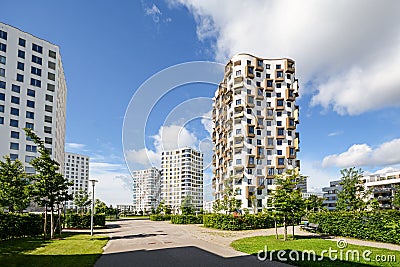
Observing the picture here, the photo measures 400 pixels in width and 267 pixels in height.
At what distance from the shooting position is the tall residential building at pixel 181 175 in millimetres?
126312

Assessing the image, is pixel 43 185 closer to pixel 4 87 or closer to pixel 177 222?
pixel 177 222

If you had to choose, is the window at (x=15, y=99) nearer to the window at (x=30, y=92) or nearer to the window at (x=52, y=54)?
the window at (x=30, y=92)

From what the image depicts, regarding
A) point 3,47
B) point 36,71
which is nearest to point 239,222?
point 36,71

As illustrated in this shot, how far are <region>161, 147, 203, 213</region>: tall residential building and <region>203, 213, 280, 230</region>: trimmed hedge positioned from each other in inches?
3373

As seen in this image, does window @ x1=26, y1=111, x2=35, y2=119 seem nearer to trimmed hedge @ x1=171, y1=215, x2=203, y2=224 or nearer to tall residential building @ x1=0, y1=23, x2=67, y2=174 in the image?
tall residential building @ x1=0, y1=23, x2=67, y2=174

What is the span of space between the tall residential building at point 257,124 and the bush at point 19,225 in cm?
4229

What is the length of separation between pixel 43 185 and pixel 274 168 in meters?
52.1

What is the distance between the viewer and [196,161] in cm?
12069

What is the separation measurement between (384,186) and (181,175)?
3081 inches

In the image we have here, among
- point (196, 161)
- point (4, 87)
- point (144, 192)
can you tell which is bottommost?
point (144, 192)

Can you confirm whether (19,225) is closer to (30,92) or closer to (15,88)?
(15,88)

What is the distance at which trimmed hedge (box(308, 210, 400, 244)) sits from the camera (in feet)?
58.8

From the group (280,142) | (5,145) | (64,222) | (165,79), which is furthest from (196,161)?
(165,79)

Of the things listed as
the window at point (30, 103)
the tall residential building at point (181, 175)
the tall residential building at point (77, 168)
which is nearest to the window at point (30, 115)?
the window at point (30, 103)
